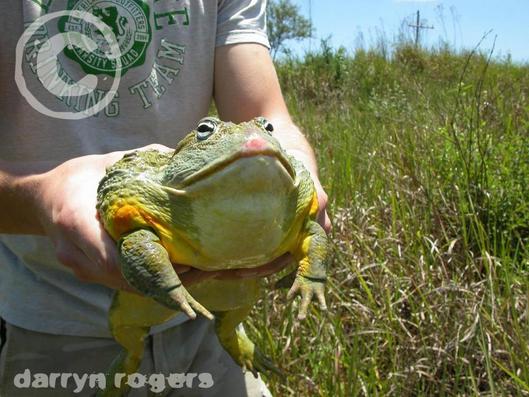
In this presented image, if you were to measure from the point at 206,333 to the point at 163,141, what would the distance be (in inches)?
23.5

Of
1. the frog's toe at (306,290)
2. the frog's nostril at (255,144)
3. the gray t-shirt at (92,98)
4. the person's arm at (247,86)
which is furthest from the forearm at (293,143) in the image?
the frog's nostril at (255,144)

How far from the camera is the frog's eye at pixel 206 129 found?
1090mm

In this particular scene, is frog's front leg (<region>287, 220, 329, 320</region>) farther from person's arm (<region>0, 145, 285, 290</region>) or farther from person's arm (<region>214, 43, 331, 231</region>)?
person's arm (<region>214, 43, 331, 231</region>)

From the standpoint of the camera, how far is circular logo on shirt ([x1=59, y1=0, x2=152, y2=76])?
1.71 meters

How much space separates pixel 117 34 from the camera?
5.68ft

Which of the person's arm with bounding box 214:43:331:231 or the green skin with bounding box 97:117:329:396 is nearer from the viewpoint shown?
the green skin with bounding box 97:117:329:396

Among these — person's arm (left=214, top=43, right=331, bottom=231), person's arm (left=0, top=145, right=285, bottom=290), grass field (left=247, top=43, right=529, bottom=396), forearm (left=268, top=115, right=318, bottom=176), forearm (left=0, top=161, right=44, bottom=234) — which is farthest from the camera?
grass field (left=247, top=43, right=529, bottom=396)

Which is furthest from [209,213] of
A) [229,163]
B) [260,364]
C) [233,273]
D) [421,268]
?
[421,268]

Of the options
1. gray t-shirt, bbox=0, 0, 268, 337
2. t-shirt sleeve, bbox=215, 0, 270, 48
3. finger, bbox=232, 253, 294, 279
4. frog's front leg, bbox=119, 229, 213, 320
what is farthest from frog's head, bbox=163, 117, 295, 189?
t-shirt sleeve, bbox=215, 0, 270, 48

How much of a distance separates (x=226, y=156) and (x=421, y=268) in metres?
1.51

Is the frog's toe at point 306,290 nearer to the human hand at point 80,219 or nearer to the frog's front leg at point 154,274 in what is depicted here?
the frog's front leg at point 154,274

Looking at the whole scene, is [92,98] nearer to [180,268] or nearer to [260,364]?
[180,268]

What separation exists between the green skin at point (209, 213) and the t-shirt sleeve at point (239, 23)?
725 millimetres

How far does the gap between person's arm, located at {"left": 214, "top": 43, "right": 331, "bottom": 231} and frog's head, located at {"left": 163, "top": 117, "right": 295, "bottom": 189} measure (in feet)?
2.41
